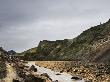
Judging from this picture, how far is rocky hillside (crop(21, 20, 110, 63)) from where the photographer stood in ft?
240

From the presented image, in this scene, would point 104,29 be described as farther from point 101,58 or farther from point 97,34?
point 101,58

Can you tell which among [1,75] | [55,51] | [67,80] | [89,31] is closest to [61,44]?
[55,51]

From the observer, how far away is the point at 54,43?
13500 centimetres

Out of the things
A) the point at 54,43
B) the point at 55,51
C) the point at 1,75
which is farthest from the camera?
the point at 54,43

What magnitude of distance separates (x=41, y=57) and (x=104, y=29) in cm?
3390

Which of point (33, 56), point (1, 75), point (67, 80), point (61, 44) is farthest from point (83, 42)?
point (1, 75)

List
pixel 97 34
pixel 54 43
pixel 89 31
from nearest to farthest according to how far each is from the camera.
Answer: pixel 97 34
pixel 89 31
pixel 54 43

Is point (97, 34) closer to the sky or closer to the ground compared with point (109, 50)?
closer to the sky

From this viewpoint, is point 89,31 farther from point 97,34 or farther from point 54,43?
point 54,43

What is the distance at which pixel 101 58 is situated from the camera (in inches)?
2601

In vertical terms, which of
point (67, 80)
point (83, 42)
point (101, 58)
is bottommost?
point (67, 80)

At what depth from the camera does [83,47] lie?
3708 inches

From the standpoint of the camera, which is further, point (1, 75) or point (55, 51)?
point (55, 51)

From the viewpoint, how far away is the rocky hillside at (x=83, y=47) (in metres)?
73.1
